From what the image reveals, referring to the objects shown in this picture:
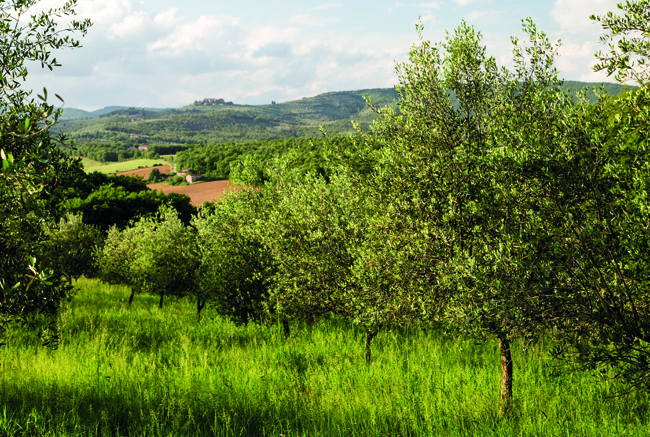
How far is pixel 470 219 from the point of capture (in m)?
7.61

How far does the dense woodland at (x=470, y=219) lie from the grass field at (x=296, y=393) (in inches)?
13.0

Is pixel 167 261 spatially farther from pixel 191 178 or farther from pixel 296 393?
pixel 191 178

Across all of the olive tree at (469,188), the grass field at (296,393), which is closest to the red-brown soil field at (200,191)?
the grass field at (296,393)

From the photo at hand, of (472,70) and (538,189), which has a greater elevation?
(472,70)

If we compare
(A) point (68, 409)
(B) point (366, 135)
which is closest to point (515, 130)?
(B) point (366, 135)

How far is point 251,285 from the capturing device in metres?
15.6

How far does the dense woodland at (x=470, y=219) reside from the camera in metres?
5.55

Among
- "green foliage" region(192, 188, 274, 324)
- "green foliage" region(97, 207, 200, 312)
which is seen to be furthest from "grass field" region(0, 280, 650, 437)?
"green foliage" region(97, 207, 200, 312)

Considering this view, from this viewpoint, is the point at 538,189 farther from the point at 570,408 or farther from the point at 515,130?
the point at 570,408

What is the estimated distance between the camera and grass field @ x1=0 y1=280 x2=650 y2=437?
278 inches

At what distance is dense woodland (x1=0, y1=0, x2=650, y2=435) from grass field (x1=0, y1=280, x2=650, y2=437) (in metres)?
0.33

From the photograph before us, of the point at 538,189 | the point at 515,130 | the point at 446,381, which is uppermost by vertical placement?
the point at 515,130

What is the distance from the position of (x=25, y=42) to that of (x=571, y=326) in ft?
40.2

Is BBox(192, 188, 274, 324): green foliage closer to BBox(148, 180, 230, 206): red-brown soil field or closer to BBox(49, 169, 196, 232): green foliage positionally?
BBox(49, 169, 196, 232): green foliage
